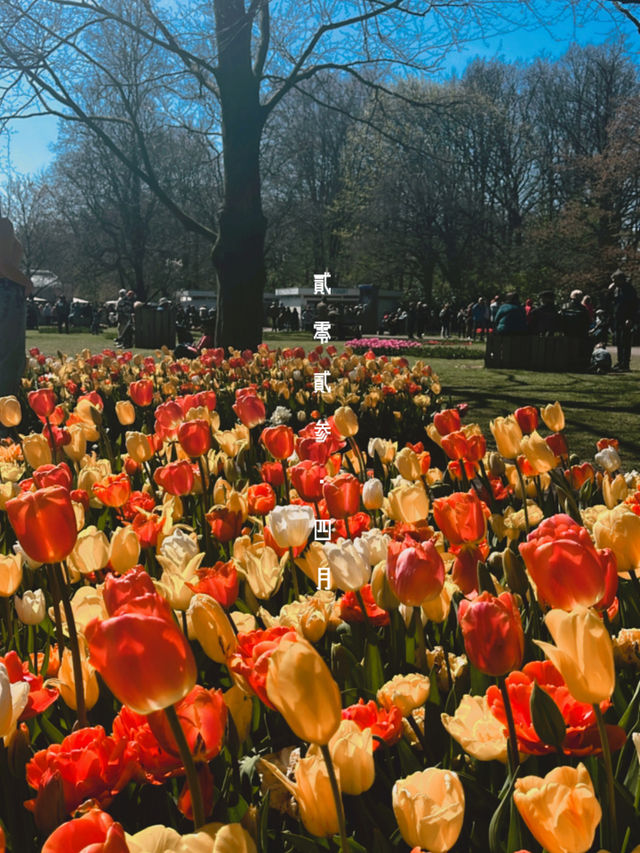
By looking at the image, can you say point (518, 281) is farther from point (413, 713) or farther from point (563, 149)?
point (413, 713)

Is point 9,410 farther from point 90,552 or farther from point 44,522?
point 44,522

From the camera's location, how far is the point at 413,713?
117 centimetres

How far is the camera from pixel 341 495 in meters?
1.63

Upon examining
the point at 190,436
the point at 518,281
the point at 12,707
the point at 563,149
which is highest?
the point at 563,149

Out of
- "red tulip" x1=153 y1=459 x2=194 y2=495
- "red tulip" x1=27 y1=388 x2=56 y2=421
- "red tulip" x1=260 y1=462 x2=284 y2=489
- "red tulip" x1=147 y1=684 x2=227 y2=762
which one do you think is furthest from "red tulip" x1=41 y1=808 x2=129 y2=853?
"red tulip" x1=27 y1=388 x2=56 y2=421

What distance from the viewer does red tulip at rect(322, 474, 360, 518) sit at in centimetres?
162

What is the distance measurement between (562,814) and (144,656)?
399mm

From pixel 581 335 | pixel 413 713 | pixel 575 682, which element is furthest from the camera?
pixel 581 335

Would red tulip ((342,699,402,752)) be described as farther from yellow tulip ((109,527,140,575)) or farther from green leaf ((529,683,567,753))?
yellow tulip ((109,527,140,575))

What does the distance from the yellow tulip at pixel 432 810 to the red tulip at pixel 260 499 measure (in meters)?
1.22

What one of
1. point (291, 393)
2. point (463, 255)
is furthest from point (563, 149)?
point (291, 393)

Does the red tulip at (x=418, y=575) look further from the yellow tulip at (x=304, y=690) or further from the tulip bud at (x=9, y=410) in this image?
the tulip bud at (x=9, y=410)

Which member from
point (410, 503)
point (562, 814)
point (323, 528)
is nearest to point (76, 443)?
point (323, 528)

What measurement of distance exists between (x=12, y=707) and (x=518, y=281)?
132 feet
